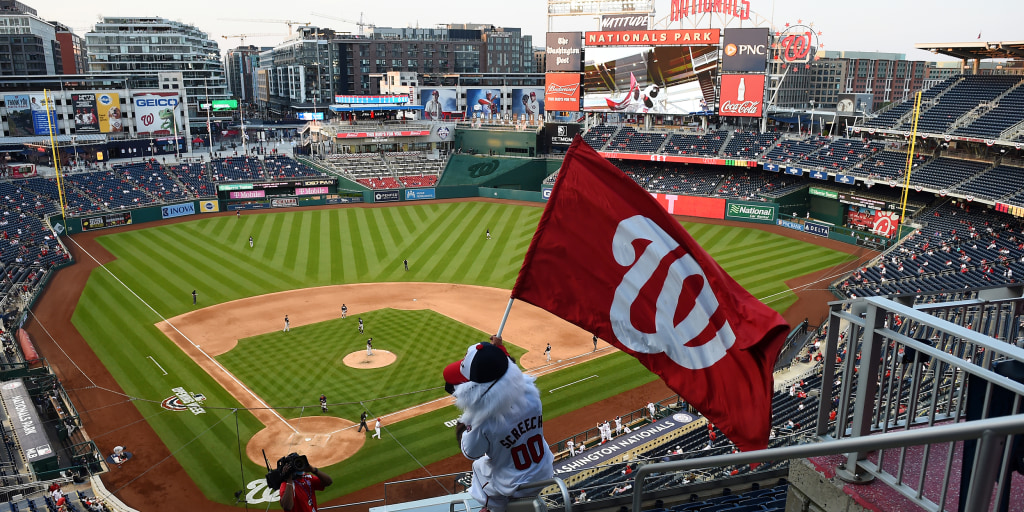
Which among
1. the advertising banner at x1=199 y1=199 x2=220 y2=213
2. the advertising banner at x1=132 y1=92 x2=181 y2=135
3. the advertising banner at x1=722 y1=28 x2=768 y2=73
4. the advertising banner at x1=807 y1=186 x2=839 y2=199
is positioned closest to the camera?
the advertising banner at x1=807 y1=186 x2=839 y2=199

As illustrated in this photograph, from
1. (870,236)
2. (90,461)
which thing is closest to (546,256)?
(90,461)

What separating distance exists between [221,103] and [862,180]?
7868 centimetres

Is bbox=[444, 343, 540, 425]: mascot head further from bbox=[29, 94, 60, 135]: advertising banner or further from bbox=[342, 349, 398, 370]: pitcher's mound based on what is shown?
bbox=[29, 94, 60, 135]: advertising banner

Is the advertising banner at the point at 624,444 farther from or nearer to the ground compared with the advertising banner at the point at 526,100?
nearer to the ground

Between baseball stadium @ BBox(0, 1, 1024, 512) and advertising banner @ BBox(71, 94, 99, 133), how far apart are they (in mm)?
1685

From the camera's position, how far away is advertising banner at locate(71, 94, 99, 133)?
73.8m

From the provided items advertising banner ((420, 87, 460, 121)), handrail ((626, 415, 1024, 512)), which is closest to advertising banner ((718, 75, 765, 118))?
advertising banner ((420, 87, 460, 121))

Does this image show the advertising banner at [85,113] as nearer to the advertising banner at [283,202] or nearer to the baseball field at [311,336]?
the advertising banner at [283,202]

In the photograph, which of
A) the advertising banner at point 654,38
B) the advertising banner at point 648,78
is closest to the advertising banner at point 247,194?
the advertising banner at point 648,78

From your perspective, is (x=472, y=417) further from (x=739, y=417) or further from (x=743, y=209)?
(x=743, y=209)

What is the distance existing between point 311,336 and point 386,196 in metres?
34.3

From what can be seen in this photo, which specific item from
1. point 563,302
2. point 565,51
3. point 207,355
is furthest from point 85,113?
point 563,302

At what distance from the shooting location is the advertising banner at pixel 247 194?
61281 millimetres

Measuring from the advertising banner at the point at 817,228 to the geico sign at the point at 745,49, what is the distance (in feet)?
54.5
